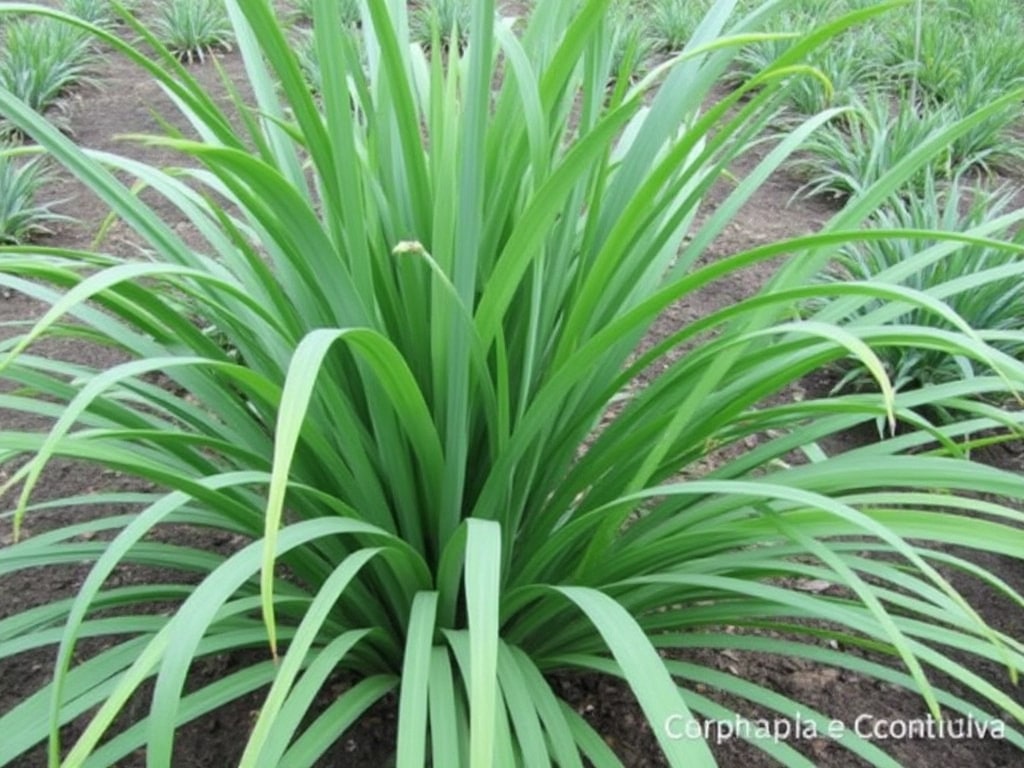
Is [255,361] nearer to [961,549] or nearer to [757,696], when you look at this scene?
[757,696]

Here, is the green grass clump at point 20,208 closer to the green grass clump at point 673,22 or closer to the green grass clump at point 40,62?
the green grass clump at point 40,62

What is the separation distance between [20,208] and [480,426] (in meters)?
2.41

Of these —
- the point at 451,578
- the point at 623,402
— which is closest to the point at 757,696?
the point at 451,578

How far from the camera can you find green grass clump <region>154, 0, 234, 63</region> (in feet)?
16.2

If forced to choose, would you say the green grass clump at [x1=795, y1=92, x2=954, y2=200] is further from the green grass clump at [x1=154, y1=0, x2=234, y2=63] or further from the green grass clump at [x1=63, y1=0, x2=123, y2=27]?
the green grass clump at [x1=63, y1=0, x2=123, y2=27]

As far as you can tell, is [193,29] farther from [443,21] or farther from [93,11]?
[443,21]

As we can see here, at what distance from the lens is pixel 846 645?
6.01 feet

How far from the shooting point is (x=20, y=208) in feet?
10.6

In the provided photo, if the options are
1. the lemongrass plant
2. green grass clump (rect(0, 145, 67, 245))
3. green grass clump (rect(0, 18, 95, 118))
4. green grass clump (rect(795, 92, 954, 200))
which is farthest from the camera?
green grass clump (rect(0, 18, 95, 118))

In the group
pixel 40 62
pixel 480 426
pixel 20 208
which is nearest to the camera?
pixel 480 426

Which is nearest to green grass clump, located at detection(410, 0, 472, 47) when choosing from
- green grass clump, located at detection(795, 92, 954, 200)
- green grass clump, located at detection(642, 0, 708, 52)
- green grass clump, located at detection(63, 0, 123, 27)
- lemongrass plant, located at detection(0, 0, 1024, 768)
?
green grass clump, located at detection(642, 0, 708, 52)

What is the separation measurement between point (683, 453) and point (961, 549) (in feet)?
3.12

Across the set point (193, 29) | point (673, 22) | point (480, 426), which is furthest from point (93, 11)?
point (480, 426)

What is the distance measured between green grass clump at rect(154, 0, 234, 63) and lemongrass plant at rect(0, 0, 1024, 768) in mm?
3700
